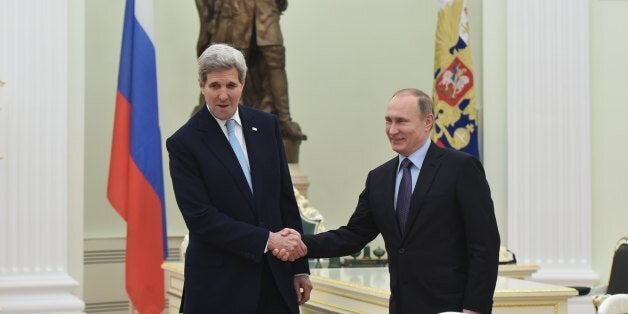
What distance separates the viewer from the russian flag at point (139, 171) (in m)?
7.00

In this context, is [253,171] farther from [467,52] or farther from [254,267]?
[467,52]

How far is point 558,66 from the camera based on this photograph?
7695mm

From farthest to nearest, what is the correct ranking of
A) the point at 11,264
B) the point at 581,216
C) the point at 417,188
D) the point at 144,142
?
1. the point at 581,216
2. the point at 144,142
3. the point at 11,264
4. the point at 417,188

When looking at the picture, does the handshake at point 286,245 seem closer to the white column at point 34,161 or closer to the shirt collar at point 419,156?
the shirt collar at point 419,156

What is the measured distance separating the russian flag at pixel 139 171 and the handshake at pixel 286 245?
390 cm

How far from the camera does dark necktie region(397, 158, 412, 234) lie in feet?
10.2

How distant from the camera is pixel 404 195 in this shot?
10.3 feet

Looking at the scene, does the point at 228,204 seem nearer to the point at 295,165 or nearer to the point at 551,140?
the point at 295,165

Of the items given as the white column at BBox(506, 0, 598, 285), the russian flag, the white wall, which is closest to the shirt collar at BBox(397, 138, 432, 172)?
the russian flag

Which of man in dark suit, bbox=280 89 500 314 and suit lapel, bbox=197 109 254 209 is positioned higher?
suit lapel, bbox=197 109 254 209

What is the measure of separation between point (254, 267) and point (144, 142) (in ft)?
13.3

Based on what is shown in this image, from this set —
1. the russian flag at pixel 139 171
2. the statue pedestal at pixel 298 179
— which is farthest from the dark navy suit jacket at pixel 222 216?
the statue pedestal at pixel 298 179

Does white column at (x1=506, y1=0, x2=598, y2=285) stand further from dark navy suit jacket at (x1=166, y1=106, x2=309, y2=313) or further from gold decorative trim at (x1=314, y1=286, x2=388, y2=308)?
dark navy suit jacket at (x1=166, y1=106, x2=309, y2=313)

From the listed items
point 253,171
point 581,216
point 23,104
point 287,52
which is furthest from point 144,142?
point 253,171
